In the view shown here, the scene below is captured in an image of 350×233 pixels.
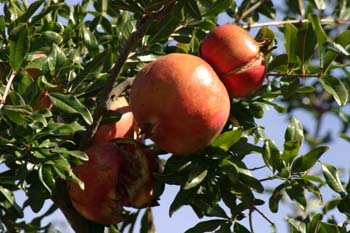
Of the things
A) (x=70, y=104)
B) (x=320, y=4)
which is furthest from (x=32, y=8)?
(x=320, y=4)

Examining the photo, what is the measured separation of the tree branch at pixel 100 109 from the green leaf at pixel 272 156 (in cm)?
36

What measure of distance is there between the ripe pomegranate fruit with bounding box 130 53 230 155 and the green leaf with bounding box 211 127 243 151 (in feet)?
0.21

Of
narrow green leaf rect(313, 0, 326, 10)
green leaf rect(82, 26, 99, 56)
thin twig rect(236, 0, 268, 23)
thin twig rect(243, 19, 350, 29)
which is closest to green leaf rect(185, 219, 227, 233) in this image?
green leaf rect(82, 26, 99, 56)

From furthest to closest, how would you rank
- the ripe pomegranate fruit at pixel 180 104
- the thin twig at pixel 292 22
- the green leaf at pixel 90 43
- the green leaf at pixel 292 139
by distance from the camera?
the thin twig at pixel 292 22 < the green leaf at pixel 90 43 < the green leaf at pixel 292 139 < the ripe pomegranate fruit at pixel 180 104

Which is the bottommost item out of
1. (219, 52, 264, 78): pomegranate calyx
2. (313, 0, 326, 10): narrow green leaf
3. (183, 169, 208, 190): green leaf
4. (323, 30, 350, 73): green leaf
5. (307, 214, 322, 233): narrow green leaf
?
(313, 0, 326, 10): narrow green leaf

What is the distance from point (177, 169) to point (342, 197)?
442 millimetres

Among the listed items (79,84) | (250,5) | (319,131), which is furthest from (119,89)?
(319,131)

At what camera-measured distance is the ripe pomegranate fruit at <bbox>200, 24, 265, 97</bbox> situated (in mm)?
1701

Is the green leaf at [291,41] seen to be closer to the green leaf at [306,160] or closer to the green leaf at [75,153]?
the green leaf at [306,160]

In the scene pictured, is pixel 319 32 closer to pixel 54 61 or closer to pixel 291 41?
pixel 291 41

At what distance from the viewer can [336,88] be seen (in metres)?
1.80

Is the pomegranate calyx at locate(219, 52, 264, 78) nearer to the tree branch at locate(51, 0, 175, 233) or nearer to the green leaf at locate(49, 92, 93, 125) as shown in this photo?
the tree branch at locate(51, 0, 175, 233)

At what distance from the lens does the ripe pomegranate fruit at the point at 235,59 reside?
5.58 ft

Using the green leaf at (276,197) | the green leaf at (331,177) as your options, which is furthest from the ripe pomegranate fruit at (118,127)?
the green leaf at (331,177)
